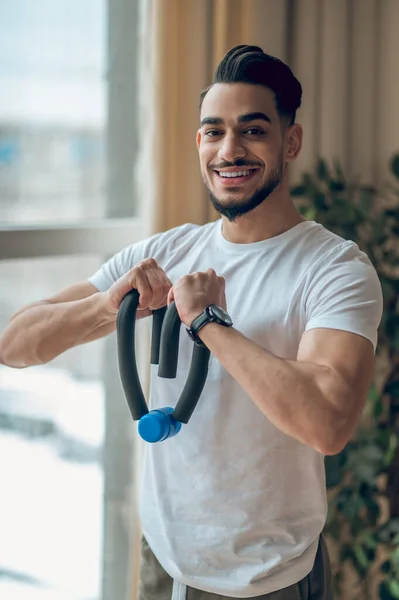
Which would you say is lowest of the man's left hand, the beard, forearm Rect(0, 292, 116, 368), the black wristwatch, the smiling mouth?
forearm Rect(0, 292, 116, 368)

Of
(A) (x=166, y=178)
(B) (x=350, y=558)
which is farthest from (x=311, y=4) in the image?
(B) (x=350, y=558)

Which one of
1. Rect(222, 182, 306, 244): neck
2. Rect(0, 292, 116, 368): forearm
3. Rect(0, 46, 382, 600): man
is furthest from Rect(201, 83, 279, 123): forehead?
Rect(0, 292, 116, 368): forearm

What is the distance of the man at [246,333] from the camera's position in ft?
4.16

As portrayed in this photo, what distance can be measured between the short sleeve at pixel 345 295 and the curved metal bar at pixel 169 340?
0.20 m

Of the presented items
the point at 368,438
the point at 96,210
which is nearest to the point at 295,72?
the point at 96,210

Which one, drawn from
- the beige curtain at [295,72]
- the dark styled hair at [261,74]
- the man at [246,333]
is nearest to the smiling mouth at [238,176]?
the man at [246,333]

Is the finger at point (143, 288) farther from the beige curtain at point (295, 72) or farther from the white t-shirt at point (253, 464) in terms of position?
the beige curtain at point (295, 72)

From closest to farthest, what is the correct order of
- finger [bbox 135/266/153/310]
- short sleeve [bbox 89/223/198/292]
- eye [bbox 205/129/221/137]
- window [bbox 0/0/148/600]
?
finger [bbox 135/266/153/310] < eye [bbox 205/129/221/137] < short sleeve [bbox 89/223/198/292] < window [bbox 0/0/148/600]

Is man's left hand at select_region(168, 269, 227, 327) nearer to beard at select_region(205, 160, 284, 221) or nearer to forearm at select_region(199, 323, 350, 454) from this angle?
forearm at select_region(199, 323, 350, 454)

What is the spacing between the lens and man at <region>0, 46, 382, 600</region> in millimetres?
1267

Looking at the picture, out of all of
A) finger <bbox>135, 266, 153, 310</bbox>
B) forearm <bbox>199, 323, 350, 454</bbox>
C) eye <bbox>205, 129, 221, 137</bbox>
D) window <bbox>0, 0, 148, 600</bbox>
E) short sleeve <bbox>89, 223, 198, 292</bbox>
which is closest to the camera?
forearm <bbox>199, 323, 350, 454</bbox>

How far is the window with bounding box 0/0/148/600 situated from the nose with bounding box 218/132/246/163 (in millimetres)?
708

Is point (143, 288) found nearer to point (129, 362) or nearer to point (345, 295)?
point (129, 362)

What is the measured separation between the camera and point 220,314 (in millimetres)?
1181
